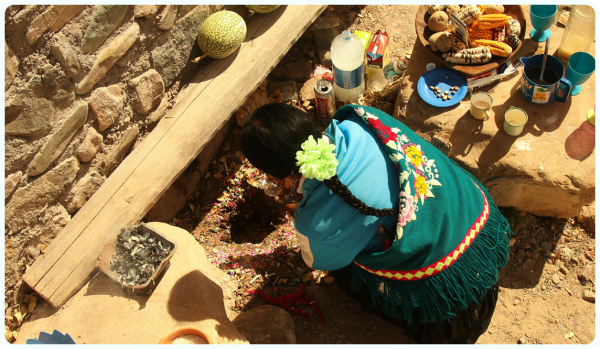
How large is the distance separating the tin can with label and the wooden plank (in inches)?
16.0

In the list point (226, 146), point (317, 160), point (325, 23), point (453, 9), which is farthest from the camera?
point (325, 23)

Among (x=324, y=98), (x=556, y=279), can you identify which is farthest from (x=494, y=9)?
(x=556, y=279)

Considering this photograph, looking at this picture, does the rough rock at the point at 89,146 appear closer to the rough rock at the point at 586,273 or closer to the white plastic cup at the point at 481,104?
the white plastic cup at the point at 481,104

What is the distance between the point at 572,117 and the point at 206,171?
8.80ft

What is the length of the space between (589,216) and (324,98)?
7.01 ft

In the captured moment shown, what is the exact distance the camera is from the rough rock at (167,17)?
2.68 m

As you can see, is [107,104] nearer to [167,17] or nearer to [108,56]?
[108,56]

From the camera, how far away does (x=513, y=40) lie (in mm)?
2883

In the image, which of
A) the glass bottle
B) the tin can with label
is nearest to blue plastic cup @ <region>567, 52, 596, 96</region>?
the glass bottle

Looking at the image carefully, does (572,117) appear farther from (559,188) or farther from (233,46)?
(233,46)

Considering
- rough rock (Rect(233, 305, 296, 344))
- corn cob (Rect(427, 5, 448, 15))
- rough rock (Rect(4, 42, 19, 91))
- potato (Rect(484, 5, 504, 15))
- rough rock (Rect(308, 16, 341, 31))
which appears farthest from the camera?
rough rock (Rect(308, 16, 341, 31))

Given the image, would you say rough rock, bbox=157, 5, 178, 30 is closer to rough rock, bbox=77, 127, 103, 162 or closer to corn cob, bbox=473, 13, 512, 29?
rough rock, bbox=77, 127, 103, 162

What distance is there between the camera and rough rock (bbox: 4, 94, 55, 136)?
2.00 metres

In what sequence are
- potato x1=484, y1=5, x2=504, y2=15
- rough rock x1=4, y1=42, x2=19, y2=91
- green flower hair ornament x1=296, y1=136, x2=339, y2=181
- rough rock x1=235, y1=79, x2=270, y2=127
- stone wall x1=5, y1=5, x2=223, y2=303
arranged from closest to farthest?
green flower hair ornament x1=296, y1=136, x2=339, y2=181, rough rock x1=4, y1=42, x2=19, y2=91, stone wall x1=5, y1=5, x2=223, y2=303, potato x1=484, y1=5, x2=504, y2=15, rough rock x1=235, y1=79, x2=270, y2=127
